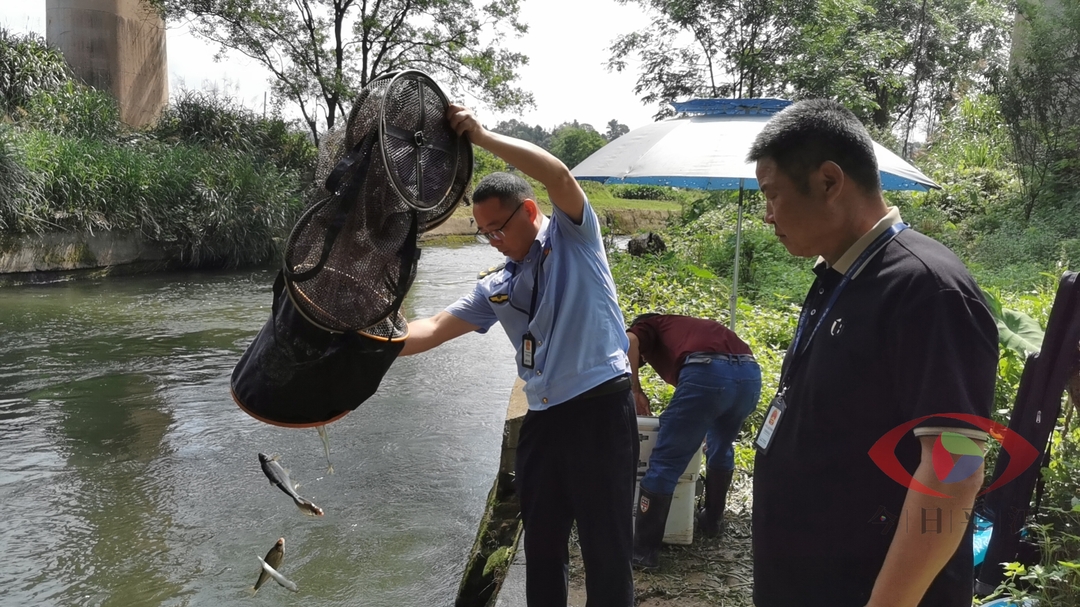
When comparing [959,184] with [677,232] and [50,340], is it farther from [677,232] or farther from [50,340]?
[50,340]

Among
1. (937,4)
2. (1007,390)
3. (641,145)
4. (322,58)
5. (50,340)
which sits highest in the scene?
(937,4)

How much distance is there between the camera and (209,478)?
563cm

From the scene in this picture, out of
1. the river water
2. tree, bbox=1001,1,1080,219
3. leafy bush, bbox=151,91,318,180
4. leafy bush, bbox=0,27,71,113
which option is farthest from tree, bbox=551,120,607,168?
the river water

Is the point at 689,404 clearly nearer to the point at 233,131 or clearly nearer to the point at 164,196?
the point at 164,196

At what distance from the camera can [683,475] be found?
3812 mm

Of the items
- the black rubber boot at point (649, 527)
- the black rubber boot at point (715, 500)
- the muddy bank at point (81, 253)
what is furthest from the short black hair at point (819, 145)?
the muddy bank at point (81, 253)

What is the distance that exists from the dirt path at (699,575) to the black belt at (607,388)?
3.60ft

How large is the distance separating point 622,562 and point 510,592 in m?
0.78

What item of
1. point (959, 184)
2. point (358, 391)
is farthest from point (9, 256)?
point (959, 184)

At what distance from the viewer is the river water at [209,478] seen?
4.27 metres

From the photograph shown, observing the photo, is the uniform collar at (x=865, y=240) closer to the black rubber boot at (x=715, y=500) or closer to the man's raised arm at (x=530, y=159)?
the man's raised arm at (x=530, y=159)

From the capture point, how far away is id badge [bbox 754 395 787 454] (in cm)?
171

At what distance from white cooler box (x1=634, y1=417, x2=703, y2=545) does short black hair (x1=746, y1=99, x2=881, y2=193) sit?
229 cm

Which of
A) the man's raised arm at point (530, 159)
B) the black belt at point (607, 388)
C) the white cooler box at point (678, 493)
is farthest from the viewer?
the white cooler box at point (678, 493)
